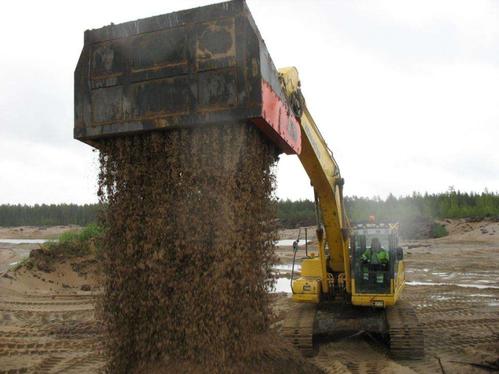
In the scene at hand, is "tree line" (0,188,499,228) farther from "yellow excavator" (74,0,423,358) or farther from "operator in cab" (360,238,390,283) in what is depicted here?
"yellow excavator" (74,0,423,358)

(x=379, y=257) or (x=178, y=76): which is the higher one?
(x=178, y=76)

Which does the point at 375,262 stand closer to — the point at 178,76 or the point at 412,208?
the point at 178,76

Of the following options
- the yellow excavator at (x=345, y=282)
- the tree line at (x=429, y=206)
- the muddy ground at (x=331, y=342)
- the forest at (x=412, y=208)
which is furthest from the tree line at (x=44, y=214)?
the yellow excavator at (x=345, y=282)

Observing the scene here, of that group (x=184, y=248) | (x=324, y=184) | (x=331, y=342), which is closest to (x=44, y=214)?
(x=331, y=342)

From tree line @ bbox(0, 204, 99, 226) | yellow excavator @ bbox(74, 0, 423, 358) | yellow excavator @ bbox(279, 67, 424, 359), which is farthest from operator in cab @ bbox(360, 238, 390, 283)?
tree line @ bbox(0, 204, 99, 226)

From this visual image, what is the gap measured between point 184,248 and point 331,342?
411cm

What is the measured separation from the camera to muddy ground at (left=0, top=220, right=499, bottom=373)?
21.2 feet

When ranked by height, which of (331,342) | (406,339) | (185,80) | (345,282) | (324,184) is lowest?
(331,342)

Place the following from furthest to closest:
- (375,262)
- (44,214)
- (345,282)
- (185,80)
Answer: (44,214) < (345,282) < (375,262) < (185,80)

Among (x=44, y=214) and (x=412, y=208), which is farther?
(x=44, y=214)

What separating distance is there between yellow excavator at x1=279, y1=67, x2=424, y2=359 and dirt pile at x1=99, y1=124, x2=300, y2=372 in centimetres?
198

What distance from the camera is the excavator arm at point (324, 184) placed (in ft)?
17.3

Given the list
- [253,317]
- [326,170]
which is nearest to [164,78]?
[253,317]

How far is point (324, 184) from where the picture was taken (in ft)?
20.4
